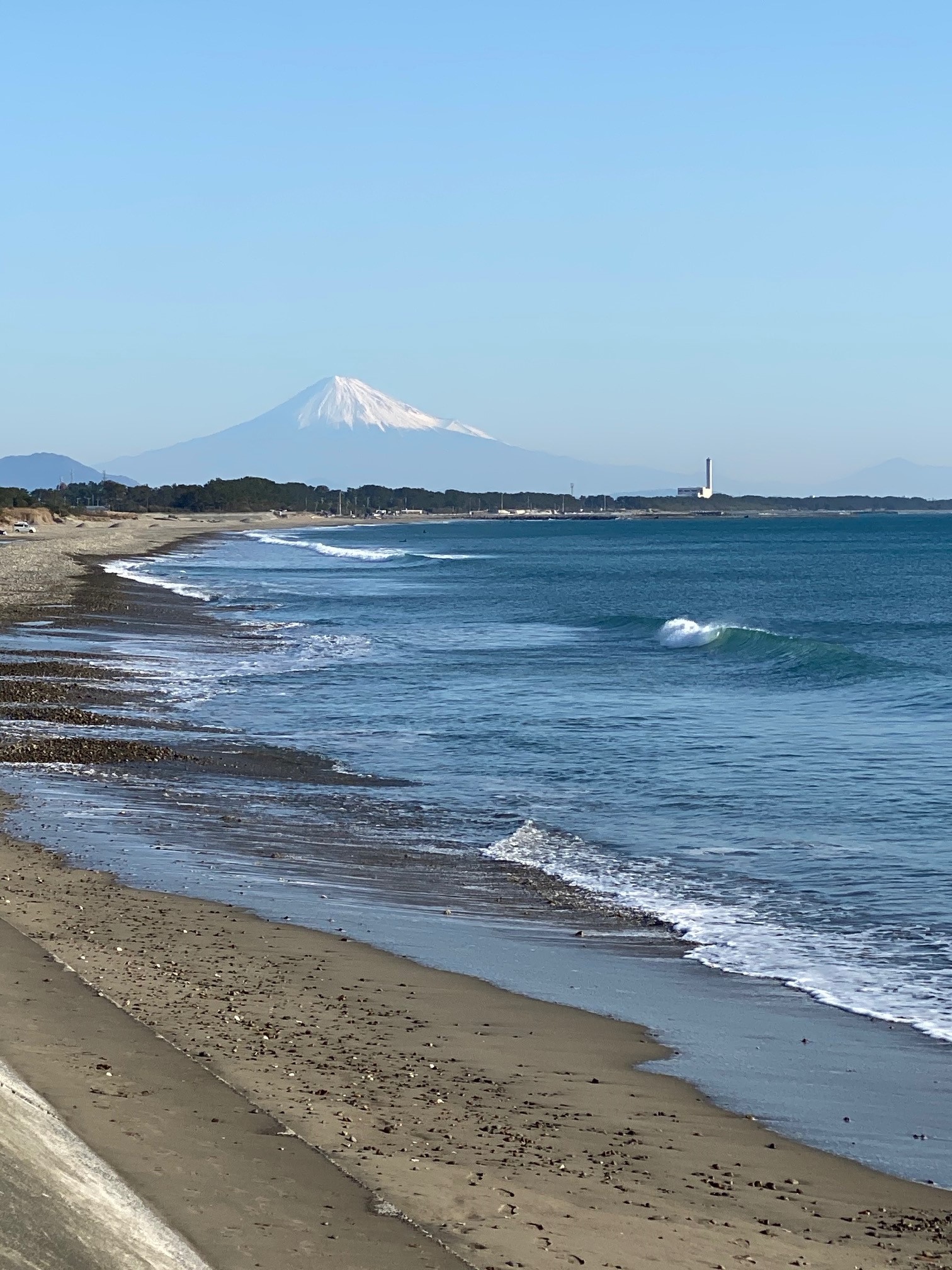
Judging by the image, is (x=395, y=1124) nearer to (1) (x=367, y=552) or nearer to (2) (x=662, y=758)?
(2) (x=662, y=758)

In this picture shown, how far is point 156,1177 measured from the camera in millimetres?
6027

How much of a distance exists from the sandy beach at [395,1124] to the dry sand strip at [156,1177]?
0.06 feet

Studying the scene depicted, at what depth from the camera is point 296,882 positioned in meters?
13.2

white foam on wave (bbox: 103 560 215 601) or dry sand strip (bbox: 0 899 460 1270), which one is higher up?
white foam on wave (bbox: 103 560 215 601)

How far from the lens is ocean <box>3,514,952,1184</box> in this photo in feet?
38.6

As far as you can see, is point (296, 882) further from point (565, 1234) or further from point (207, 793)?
point (565, 1234)

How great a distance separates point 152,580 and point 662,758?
5022 centimetres

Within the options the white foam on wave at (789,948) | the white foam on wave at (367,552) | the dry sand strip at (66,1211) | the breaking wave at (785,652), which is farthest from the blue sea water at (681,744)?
the white foam on wave at (367,552)

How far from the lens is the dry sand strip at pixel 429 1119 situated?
19.7 ft

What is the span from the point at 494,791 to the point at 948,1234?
12.4m

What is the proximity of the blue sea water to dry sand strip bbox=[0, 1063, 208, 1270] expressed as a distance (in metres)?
6.05

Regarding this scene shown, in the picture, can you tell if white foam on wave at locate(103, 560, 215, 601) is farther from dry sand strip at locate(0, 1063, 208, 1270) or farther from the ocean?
dry sand strip at locate(0, 1063, 208, 1270)

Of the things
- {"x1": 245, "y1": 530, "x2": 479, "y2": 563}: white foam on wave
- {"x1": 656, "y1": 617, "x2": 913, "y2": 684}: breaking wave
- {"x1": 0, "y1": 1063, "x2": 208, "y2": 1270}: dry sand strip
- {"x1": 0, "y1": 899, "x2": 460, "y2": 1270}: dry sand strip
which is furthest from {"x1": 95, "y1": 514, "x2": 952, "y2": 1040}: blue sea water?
{"x1": 245, "y1": 530, "x2": 479, "y2": 563}: white foam on wave

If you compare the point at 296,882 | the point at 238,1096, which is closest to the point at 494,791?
the point at 296,882
